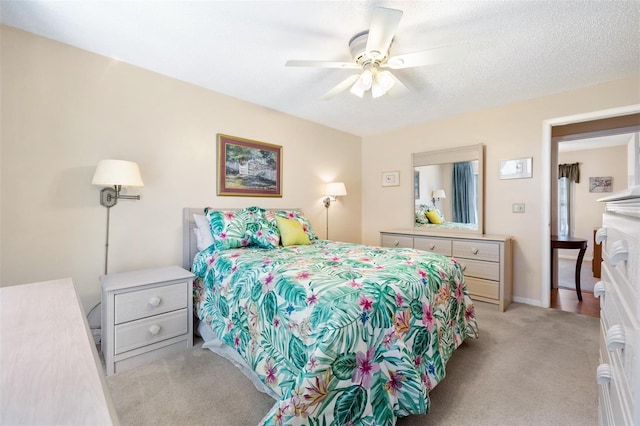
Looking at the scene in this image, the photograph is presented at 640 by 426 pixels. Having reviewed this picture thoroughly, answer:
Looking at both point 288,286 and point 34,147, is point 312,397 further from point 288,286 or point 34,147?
point 34,147

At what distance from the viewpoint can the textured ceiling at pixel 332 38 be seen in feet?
5.62

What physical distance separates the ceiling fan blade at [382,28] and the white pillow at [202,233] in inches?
78.4

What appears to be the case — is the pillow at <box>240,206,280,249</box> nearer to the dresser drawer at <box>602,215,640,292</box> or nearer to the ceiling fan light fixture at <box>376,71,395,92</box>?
the ceiling fan light fixture at <box>376,71,395,92</box>

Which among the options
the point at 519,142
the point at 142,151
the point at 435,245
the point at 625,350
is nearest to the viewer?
the point at 625,350

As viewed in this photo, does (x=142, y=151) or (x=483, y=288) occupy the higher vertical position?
(x=142, y=151)

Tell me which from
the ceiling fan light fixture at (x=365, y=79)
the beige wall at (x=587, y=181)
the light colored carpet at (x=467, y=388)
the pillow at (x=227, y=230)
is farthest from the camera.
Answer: the beige wall at (x=587, y=181)

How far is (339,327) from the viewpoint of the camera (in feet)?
3.88

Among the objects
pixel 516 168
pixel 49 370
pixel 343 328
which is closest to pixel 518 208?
pixel 516 168

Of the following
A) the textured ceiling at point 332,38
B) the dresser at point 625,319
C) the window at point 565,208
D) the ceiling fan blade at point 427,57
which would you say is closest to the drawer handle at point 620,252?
the dresser at point 625,319

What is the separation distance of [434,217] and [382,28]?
9.26 ft

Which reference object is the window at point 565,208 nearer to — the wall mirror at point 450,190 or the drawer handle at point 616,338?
the wall mirror at point 450,190

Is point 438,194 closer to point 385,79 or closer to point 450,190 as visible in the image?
point 450,190

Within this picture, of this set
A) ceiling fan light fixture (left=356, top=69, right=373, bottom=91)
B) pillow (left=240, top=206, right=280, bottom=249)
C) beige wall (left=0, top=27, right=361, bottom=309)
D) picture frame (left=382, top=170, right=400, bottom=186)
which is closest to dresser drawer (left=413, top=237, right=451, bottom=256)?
picture frame (left=382, top=170, right=400, bottom=186)

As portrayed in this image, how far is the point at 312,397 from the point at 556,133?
14.6 ft
